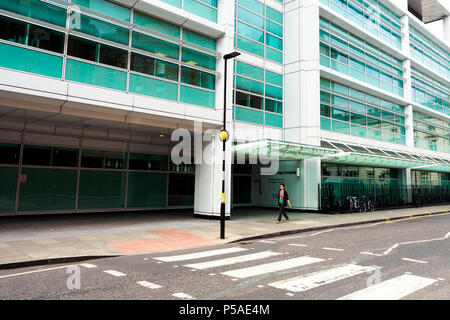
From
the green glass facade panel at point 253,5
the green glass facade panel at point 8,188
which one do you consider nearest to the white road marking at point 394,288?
the green glass facade panel at point 8,188

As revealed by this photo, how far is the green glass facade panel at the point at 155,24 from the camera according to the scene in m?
13.2

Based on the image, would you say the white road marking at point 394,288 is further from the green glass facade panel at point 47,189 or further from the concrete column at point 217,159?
the green glass facade panel at point 47,189

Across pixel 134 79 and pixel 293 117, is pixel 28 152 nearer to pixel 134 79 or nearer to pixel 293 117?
pixel 134 79

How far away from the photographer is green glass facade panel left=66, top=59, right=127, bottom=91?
36.5ft

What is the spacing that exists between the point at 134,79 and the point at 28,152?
693 cm

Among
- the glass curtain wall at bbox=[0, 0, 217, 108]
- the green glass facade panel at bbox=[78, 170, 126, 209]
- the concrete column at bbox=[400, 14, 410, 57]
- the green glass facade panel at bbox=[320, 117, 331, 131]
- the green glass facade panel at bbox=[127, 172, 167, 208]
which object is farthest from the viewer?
the concrete column at bbox=[400, 14, 410, 57]

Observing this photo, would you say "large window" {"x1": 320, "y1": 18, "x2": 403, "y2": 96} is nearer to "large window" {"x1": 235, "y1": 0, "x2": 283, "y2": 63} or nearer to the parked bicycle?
"large window" {"x1": 235, "y1": 0, "x2": 283, "y2": 63}

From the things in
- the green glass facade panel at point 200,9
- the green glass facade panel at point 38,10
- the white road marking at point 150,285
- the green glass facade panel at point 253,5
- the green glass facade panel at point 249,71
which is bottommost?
the white road marking at point 150,285

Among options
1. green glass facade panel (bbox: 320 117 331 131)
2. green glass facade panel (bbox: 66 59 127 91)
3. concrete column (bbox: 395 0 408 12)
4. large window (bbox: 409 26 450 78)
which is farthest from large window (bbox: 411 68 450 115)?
green glass facade panel (bbox: 66 59 127 91)

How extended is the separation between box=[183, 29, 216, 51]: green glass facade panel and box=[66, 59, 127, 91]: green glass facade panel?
13.0 feet

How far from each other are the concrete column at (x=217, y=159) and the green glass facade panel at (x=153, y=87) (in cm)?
250

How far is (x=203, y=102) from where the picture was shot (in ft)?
48.9
